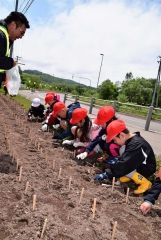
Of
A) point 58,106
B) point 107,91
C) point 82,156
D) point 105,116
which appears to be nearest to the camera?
point 105,116

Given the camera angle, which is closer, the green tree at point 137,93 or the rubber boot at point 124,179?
the rubber boot at point 124,179

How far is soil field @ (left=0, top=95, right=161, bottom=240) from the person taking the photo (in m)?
3.24

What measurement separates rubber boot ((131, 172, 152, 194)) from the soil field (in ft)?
0.51

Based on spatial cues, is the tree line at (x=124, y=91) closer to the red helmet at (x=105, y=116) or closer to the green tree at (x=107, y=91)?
the green tree at (x=107, y=91)

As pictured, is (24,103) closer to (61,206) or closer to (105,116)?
(105,116)

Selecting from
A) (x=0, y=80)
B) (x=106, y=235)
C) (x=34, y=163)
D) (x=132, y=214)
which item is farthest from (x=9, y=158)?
(x=106, y=235)

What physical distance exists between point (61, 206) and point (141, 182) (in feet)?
4.24

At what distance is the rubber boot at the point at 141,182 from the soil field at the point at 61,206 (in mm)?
155

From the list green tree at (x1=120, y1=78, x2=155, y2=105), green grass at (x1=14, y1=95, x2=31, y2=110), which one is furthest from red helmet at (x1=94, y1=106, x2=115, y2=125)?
green tree at (x1=120, y1=78, x2=155, y2=105)

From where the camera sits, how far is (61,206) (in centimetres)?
391

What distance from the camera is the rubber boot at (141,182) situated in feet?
15.4

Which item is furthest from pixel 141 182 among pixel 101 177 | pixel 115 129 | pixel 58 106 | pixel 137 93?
pixel 137 93

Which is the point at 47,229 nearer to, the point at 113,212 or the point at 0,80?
the point at 113,212

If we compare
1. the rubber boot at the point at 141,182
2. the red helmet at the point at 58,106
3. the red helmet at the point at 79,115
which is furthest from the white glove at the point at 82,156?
the red helmet at the point at 58,106
